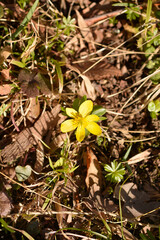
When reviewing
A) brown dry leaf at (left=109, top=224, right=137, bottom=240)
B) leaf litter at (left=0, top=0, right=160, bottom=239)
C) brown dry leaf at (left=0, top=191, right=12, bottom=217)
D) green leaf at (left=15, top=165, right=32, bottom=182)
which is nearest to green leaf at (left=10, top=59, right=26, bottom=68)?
leaf litter at (left=0, top=0, right=160, bottom=239)

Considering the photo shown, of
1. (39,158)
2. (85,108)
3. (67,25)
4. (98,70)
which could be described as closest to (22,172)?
(39,158)

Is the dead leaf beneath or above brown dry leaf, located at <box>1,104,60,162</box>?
above

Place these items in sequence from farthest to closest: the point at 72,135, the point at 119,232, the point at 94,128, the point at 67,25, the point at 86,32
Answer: the point at 86,32 < the point at 67,25 < the point at 72,135 < the point at 119,232 < the point at 94,128

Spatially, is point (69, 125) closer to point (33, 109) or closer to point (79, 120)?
point (79, 120)

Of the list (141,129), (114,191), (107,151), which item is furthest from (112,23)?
(114,191)

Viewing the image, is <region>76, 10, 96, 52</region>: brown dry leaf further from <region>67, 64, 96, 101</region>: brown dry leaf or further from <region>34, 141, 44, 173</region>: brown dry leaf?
<region>34, 141, 44, 173</region>: brown dry leaf

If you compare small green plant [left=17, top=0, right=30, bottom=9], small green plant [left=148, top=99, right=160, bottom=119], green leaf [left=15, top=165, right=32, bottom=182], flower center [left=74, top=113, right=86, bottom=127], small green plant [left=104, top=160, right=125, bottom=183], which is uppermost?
small green plant [left=17, top=0, right=30, bottom=9]

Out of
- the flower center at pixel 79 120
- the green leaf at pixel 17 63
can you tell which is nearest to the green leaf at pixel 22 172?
the flower center at pixel 79 120

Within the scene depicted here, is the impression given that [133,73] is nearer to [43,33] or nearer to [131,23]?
[131,23]
